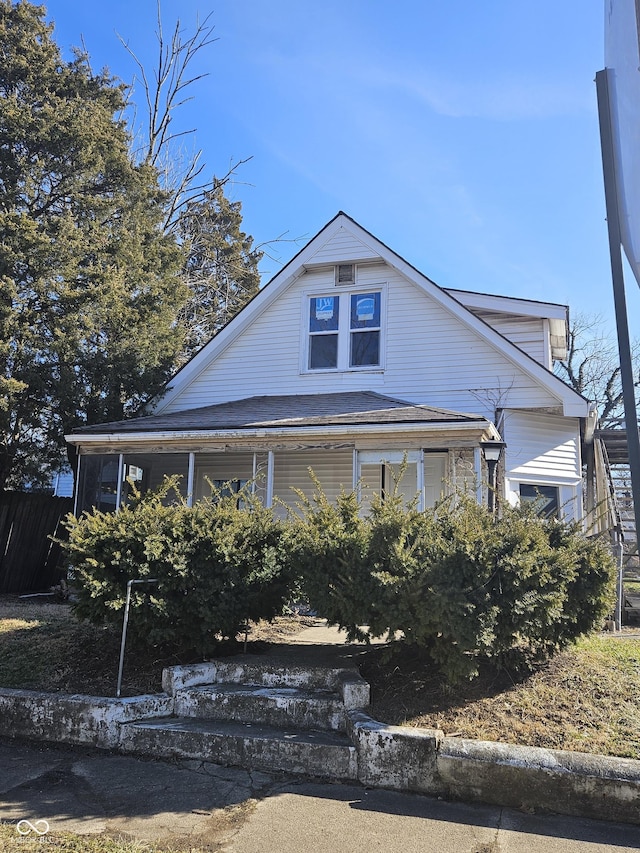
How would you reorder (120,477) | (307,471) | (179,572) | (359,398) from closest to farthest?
(179,572) → (120,477) → (359,398) → (307,471)

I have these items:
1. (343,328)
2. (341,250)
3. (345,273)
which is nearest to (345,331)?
(343,328)

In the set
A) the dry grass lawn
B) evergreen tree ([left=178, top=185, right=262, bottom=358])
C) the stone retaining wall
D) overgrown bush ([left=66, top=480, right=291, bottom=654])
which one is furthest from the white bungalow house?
evergreen tree ([left=178, top=185, right=262, bottom=358])

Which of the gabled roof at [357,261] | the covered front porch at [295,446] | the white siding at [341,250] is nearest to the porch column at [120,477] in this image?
the covered front porch at [295,446]

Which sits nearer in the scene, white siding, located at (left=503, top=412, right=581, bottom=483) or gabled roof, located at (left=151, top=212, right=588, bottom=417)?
gabled roof, located at (left=151, top=212, right=588, bottom=417)

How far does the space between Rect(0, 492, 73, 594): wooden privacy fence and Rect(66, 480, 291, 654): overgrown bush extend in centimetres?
750

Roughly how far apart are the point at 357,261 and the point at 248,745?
37.1 ft

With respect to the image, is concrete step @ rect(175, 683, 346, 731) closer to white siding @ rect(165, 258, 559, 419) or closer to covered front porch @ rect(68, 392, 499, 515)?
covered front porch @ rect(68, 392, 499, 515)

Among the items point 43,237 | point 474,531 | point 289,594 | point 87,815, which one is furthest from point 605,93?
point 43,237

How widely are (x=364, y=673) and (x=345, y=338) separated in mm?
9368

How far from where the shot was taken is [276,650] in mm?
7062

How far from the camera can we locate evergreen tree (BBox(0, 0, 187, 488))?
43.7ft

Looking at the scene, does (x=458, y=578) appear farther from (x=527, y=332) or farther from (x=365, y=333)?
(x=527, y=332)

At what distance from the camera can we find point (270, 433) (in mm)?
11758

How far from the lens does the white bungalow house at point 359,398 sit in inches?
468
